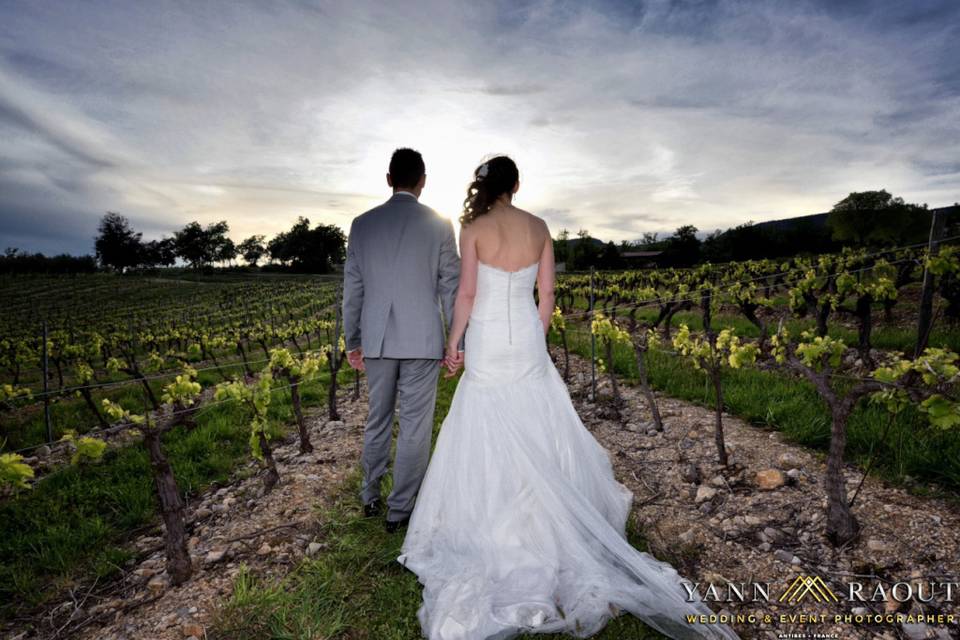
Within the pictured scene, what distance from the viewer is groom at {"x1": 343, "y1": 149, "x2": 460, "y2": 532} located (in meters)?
3.08

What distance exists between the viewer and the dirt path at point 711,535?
2.58 meters

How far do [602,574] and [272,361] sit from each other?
408 centimetres

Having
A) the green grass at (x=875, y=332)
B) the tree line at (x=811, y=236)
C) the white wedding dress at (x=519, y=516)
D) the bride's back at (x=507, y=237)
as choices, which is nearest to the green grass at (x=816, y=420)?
the green grass at (x=875, y=332)

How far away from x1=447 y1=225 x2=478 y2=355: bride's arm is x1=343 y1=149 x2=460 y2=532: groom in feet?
0.75

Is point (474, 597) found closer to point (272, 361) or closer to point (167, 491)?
point (167, 491)

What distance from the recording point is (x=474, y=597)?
2.45 metres

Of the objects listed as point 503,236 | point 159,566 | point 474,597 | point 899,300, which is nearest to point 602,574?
point 474,597

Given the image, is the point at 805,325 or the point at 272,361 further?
the point at 805,325

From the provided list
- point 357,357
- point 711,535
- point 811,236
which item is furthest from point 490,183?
point 811,236

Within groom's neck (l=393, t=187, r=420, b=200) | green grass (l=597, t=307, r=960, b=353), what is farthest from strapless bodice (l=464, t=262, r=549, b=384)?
green grass (l=597, t=307, r=960, b=353)

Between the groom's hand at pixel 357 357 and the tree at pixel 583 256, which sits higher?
the tree at pixel 583 256

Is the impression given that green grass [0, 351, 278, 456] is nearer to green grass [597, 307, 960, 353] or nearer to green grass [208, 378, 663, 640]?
green grass [208, 378, 663, 640]

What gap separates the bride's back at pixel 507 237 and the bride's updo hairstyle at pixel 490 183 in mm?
56

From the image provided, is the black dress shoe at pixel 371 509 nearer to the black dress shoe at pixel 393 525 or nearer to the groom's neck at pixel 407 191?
the black dress shoe at pixel 393 525
